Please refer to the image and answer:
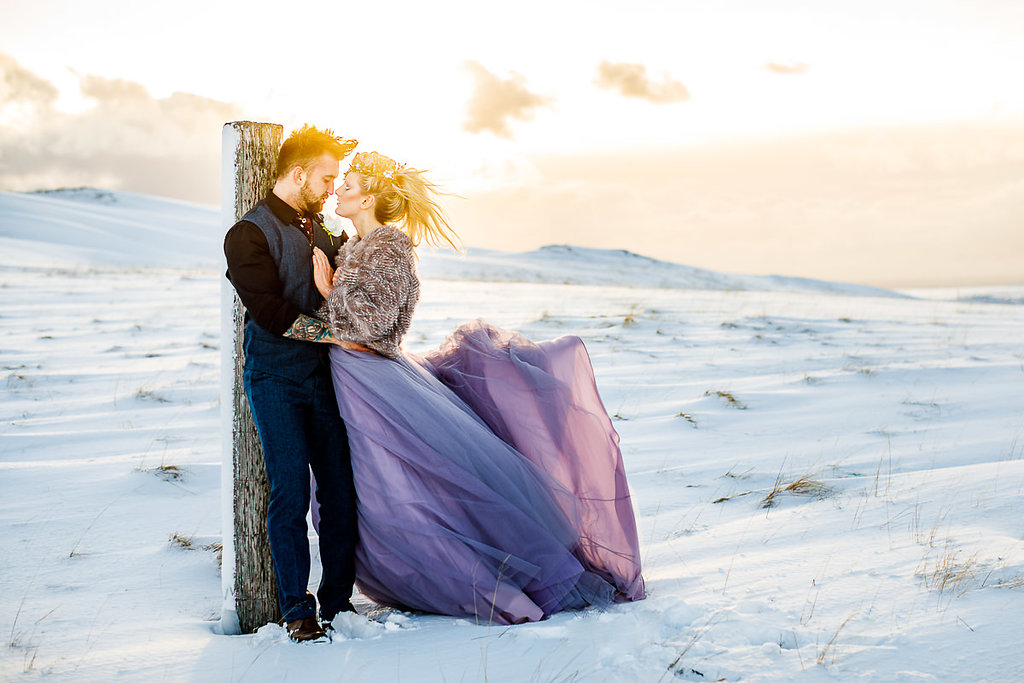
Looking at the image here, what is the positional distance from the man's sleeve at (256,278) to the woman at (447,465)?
0.21 meters

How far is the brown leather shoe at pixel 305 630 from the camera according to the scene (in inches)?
129

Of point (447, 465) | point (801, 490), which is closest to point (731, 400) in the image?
point (801, 490)

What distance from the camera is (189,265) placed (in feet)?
114

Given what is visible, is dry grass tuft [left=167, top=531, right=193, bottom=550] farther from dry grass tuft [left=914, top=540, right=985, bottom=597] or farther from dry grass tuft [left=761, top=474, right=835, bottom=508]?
dry grass tuft [left=914, top=540, right=985, bottom=597]

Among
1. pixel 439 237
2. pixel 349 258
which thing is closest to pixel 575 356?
pixel 439 237

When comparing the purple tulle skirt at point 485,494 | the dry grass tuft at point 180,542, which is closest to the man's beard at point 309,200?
the purple tulle skirt at point 485,494

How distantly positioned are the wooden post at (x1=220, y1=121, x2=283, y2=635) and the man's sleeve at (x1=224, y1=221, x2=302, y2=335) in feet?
0.99

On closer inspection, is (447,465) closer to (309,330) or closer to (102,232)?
(309,330)

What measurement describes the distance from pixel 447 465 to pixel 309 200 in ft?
4.40

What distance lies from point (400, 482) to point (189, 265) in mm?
34538

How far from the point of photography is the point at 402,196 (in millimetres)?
3611

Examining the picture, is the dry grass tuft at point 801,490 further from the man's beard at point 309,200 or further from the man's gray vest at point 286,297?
the man's beard at point 309,200

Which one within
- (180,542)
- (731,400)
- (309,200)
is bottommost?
(180,542)

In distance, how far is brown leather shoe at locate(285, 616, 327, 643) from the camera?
10.8 ft
